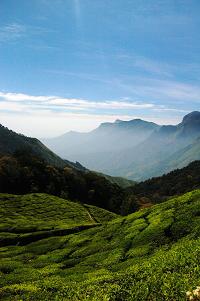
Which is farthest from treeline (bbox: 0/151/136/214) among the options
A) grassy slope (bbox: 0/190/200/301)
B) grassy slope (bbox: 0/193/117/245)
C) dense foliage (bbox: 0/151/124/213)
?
grassy slope (bbox: 0/190/200/301)

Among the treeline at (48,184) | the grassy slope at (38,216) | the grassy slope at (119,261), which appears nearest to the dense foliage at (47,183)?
the treeline at (48,184)

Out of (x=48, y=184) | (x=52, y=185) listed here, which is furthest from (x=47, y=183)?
(x=52, y=185)

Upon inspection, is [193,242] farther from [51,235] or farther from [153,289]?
[51,235]

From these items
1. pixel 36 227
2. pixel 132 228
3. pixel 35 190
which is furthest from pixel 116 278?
pixel 35 190

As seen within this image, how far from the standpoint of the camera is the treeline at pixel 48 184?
172m

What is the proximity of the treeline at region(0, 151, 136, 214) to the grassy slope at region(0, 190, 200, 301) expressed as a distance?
10697 cm

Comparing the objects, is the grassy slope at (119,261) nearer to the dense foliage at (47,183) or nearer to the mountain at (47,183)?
the dense foliage at (47,183)

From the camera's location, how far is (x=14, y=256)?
58969 mm

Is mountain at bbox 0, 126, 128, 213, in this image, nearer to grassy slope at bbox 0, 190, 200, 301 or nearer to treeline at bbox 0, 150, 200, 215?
treeline at bbox 0, 150, 200, 215

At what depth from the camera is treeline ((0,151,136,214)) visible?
17238cm

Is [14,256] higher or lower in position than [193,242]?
lower

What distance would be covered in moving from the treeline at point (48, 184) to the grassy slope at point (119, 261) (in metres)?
107

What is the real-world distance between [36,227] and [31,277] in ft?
133

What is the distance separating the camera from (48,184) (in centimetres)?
18462
